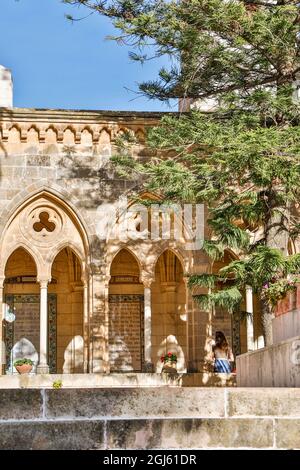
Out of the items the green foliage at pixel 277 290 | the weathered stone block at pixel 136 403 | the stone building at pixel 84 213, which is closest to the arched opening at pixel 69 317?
the stone building at pixel 84 213

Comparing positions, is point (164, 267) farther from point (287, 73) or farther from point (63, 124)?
point (287, 73)

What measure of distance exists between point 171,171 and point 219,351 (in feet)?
16.4

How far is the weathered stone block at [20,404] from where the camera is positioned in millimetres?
7184

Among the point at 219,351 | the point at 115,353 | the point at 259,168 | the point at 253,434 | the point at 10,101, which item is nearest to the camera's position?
the point at 253,434

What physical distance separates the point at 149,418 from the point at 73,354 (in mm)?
13623

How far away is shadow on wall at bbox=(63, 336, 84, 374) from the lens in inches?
810

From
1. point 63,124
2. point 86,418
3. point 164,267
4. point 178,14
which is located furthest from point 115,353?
point 86,418

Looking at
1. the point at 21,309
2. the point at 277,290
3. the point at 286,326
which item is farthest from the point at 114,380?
the point at 286,326

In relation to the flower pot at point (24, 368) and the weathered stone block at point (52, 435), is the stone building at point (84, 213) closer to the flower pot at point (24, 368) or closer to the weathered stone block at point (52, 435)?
the flower pot at point (24, 368)

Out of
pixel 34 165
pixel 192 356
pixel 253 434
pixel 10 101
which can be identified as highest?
pixel 10 101

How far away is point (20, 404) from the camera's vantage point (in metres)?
7.23

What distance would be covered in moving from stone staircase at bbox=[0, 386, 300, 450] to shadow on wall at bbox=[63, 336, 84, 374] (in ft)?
43.6

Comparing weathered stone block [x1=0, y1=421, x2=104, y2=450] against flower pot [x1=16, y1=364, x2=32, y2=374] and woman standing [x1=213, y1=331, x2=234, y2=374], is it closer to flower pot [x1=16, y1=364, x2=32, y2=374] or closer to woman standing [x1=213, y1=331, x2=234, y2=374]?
woman standing [x1=213, y1=331, x2=234, y2=374]

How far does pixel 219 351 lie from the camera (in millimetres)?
17953
